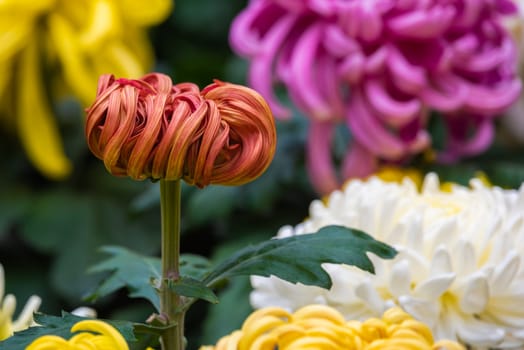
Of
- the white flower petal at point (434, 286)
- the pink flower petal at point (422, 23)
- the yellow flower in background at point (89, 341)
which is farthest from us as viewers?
the pink flower petal at point (422, 23)

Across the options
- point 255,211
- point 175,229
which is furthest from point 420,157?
point 175,229

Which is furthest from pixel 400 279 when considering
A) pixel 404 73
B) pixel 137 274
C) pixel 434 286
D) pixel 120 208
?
pixel 120 208

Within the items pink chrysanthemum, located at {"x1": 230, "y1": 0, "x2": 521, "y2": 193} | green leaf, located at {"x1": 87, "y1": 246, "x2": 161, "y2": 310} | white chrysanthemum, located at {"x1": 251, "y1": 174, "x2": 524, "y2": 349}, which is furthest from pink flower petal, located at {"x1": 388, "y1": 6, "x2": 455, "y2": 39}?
green leaf, located at {"x1": 87, "y1": 246, "x2": 161, "y2": 310}

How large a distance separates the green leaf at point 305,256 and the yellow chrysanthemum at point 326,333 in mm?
21

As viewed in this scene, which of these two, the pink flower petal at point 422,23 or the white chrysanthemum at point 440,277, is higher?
the pink flower petal at point 422,23

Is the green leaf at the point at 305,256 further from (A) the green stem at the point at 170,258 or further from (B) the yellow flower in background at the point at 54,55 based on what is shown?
(B) the yellow flower in background at the point at 54,55

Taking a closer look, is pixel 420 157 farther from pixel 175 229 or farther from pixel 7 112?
pixel 175 229

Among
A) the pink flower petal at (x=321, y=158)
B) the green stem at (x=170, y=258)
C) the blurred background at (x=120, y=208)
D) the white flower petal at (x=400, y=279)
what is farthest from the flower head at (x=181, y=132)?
the pink flower petal at (x=321, y=158)

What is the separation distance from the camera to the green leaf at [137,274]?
15.9 inches

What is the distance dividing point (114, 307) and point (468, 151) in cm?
35

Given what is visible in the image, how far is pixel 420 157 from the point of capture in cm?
87

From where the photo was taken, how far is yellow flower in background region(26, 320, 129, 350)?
1.01 ft

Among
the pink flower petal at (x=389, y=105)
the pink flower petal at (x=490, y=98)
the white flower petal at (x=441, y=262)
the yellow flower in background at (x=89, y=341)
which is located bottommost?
the yellow flower in background at (x=89, y=341)

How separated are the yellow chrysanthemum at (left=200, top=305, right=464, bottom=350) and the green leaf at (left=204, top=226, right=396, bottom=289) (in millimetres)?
21
